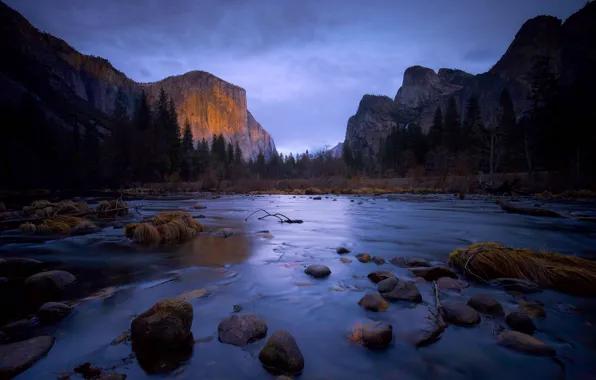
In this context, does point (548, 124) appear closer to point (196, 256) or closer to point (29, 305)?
point (196, 256)

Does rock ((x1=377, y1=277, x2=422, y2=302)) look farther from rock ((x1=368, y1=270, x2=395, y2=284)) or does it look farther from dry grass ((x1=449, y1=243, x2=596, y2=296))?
dry grass ((x1=449, y1=243, x2=596, y2=296))

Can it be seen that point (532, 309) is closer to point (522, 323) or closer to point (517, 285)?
point (522, 323)

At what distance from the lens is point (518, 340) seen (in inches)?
94.1

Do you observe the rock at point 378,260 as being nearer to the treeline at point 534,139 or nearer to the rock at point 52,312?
the rock at point 52,312

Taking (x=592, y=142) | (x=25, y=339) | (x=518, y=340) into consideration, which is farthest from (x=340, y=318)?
(x=592, y=142)

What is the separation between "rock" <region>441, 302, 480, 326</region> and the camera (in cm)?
279

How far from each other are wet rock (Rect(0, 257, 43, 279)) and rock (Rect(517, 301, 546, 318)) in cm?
741

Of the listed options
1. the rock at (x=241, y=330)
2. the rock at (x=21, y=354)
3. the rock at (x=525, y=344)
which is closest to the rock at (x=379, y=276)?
the rock at (x=525, y=344)

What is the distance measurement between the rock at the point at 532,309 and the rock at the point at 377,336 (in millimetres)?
1788

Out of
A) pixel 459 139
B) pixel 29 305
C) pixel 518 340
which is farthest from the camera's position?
pixel 459 139

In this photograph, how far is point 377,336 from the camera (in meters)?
2.46

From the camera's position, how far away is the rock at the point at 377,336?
2.45m

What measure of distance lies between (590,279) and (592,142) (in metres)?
33.3

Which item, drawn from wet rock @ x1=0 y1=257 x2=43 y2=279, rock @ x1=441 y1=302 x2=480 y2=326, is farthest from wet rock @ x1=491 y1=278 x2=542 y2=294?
wet rock @ x1=0 y1=257 x2=43 y2=279
